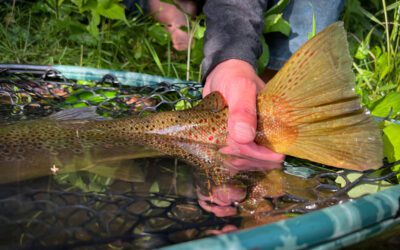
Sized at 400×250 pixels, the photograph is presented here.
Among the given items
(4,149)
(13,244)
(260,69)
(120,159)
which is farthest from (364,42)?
(13,244)

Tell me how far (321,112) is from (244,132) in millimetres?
239

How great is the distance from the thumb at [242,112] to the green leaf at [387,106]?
2.02ft

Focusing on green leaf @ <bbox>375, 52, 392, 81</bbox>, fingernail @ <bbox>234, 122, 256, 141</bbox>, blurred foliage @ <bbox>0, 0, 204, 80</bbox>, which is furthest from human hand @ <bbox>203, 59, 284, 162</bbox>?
blurred foliage @ <bbox>0, 0, 204, 80</bbox>

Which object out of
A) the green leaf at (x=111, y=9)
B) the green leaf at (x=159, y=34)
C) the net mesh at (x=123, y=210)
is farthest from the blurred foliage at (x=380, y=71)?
the green leaf at (x=111, y=9)

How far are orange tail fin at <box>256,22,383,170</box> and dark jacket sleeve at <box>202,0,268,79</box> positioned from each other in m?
0.46

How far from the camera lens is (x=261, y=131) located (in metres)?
1.62

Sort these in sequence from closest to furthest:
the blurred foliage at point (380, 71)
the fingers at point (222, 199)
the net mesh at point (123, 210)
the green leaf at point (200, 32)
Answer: the net mesh at point (123, 210), the fingers at point (222, 199), the blurred foliage at point (380, 71), the green leaf at point (200, 32)

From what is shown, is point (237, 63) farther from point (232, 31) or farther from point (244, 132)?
point (244, 132)

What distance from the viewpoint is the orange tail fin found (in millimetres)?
1441

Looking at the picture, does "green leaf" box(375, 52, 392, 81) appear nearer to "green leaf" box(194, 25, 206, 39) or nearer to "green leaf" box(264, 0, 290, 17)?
"green leaf" box(264, 0, 290, 17)

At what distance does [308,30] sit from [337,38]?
→ 41.9 inches

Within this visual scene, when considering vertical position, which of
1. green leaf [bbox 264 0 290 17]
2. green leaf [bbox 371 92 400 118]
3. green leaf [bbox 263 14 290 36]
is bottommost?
green leaf [bbox 371 92 400 118]

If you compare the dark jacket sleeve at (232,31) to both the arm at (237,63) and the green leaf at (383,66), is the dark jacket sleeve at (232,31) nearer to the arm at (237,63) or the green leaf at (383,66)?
the arm at (237,63)

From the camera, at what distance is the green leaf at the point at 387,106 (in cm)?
198
